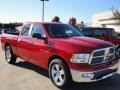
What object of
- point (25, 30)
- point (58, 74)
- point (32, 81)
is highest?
point (25, 30)

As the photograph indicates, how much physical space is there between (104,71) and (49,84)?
5.52ft

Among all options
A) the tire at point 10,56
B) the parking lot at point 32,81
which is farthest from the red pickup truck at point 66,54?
the tire at point 10,56

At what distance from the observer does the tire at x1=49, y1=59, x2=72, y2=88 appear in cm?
669

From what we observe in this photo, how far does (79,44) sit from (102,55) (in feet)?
2.15

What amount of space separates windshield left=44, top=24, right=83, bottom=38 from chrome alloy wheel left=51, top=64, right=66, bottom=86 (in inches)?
40.3

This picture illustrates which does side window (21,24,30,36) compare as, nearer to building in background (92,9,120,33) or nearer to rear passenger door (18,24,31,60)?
rear passenger door (18,24,31,60)

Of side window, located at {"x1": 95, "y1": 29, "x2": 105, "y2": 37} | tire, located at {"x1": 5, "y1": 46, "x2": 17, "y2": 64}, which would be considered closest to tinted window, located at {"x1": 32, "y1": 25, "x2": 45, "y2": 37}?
tire, located at {"x1": 5, "y1": 46, "x2": 17, "y2": 64}

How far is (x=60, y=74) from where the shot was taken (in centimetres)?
699

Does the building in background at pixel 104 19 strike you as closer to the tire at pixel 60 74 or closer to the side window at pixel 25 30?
the side window at pixel 25 30

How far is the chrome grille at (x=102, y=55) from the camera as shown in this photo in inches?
256

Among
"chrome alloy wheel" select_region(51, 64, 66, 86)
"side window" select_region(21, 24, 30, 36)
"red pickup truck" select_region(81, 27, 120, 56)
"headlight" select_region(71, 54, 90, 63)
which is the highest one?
"side window" select_region(21, 24, 30, 36)

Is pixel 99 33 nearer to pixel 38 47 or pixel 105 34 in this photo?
pixel 105 34

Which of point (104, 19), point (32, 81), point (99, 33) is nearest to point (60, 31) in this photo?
point (32, 81)

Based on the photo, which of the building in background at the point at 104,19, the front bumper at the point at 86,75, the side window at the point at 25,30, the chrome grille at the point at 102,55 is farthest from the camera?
the building in background at the point at 104,19
